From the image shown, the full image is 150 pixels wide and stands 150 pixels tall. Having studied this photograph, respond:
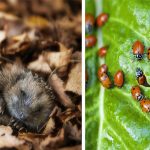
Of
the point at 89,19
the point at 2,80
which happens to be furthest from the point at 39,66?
the point at 89,19

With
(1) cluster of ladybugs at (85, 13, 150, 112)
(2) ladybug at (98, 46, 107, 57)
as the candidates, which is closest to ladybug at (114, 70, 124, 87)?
(1) cluster of ladybugs at (85, 13, 150, 112)

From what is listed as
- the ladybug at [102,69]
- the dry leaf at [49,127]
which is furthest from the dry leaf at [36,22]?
the dry leaf at [49,127]

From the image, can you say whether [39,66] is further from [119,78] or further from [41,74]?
[119,78]

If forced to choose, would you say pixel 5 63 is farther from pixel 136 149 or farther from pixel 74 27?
pixel 136 149

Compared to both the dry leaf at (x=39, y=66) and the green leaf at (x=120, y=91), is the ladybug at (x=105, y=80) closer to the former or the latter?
the green leaf at (x=120, y=91)

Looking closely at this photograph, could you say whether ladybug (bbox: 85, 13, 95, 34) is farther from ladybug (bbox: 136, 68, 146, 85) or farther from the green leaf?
ladybug (bbox: 136, 68, 146, 85)
